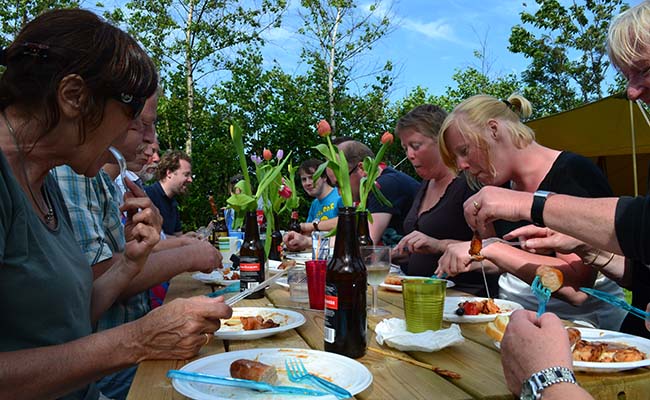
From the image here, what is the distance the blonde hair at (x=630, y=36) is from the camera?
170 cm

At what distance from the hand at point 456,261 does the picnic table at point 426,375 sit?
515 mm

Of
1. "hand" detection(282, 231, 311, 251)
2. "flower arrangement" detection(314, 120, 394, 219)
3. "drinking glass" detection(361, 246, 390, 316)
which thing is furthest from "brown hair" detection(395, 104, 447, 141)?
"drinking glass" detection(361, 246, 390, 316)

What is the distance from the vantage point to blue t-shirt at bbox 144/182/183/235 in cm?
618

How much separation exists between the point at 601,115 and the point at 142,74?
30.5 ft

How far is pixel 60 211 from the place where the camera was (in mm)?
1712

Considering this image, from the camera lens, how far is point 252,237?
223 centimetres

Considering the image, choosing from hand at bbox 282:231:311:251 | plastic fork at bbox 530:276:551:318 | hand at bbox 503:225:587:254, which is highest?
hand at bbox 503:225:587:254

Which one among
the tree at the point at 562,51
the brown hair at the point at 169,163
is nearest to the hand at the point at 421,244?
the brown hair at the point at 169,163

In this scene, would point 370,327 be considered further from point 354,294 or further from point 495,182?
point 495,182

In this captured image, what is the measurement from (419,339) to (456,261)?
824 millimetres

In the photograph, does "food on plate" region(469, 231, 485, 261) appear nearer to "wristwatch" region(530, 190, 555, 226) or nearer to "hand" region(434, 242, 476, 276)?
"hand" region(434, 242, 476, 276)

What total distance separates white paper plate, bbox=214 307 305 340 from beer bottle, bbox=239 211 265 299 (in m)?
0.33

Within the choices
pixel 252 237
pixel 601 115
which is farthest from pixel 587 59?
pixel 252 237

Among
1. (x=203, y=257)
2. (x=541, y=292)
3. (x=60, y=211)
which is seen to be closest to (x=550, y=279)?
(x=541, y=292)
